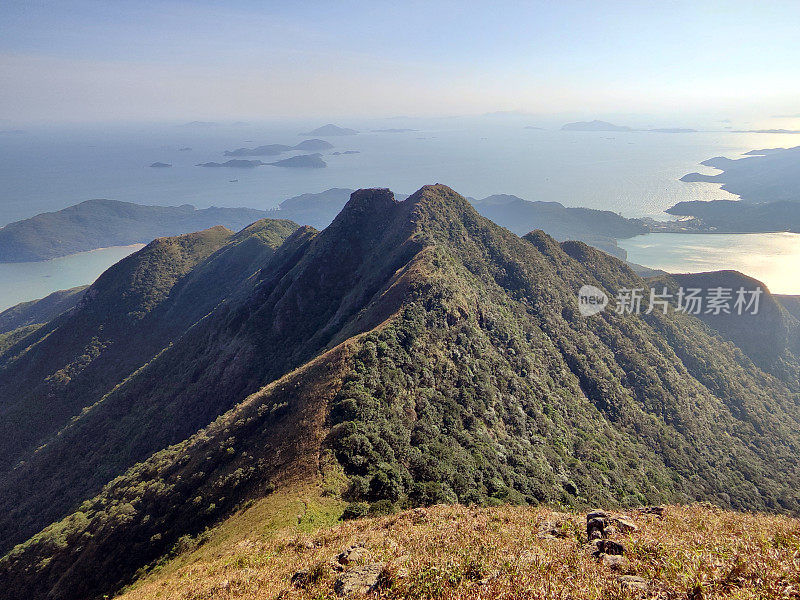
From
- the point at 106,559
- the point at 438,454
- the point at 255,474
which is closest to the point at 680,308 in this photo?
the point at 438,454

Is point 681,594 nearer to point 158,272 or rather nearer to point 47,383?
point 47,383

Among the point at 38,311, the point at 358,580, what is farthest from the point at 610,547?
the point at 38,311

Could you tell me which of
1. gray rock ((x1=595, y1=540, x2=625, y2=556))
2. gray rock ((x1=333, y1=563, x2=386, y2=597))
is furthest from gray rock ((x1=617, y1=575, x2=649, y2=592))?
gray rock ((x1=333, y1=563, x2=386, y2=597))

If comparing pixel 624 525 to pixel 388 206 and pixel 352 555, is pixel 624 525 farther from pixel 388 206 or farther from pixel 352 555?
pixel 388 206

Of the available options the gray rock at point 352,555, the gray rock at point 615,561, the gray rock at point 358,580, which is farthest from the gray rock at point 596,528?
the gray rock at point 352,555

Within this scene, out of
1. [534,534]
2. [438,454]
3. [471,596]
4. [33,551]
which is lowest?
[33,551]
